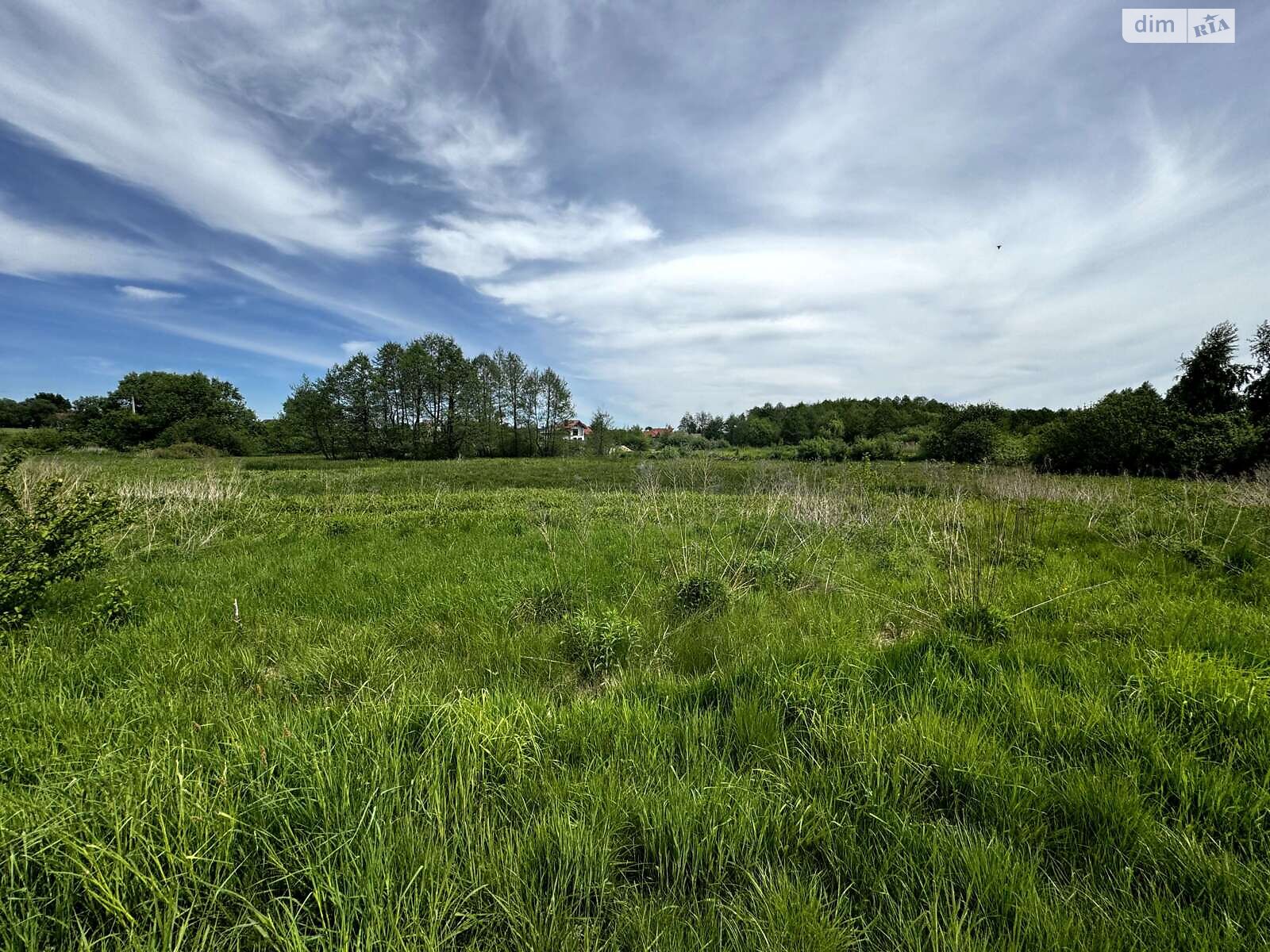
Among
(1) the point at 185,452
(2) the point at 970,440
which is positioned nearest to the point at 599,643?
(2) the point at 970,440

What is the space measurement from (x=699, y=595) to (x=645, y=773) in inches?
135

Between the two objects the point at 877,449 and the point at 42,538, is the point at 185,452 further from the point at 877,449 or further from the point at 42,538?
the point at 877,449

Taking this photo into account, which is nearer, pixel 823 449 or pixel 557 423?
pixel 823 449

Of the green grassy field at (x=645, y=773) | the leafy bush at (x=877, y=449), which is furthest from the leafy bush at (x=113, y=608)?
the leafy bush at (x=877, y=449)

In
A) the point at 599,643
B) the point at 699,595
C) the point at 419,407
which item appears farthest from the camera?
the point at 419,407

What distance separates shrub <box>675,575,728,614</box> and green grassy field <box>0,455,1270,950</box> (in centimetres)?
5

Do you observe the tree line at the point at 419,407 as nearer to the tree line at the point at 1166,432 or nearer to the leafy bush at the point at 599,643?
the tree line at the point at 1166,432

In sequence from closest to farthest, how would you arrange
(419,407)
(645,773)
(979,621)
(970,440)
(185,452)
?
1. (645,773)
2. (979,621)
3. (970,440)
4. (185,452)
5. (419,407)

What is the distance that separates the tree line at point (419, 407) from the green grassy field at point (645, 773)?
65276 mm

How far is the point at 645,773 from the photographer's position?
245 centimetres

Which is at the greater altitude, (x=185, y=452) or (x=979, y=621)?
(x=185, y=452)

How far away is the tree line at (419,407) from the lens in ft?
208

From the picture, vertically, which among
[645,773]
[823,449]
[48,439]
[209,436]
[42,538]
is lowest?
[645,773]

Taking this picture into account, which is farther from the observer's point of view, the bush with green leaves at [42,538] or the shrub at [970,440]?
the shrub at [970,440]
